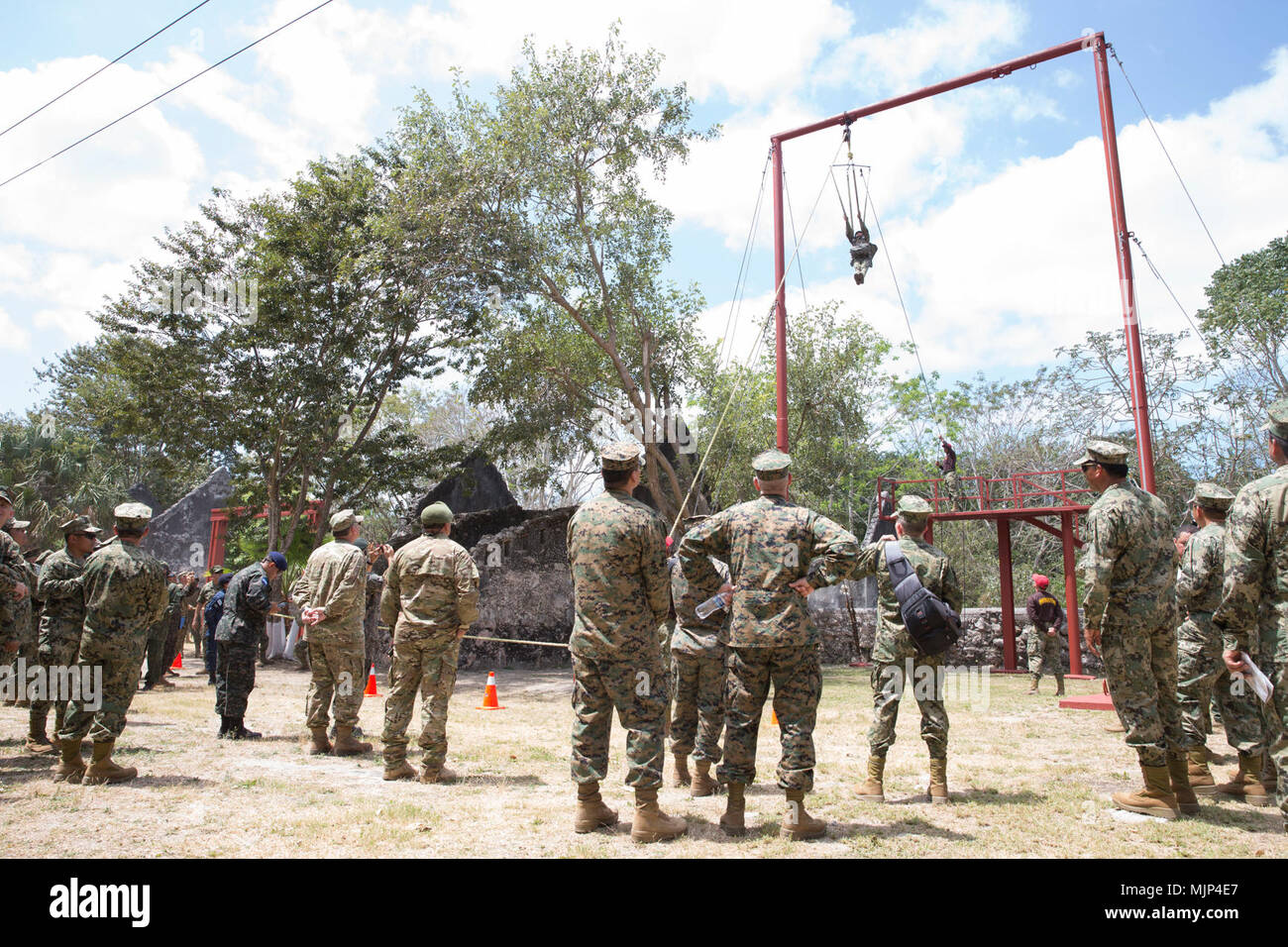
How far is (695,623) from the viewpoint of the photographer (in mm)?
5562

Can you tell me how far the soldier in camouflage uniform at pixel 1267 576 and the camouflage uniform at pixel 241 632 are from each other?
7.60 meters

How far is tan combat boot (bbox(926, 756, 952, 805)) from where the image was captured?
539cm

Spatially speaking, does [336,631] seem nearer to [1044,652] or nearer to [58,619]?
[58,619]

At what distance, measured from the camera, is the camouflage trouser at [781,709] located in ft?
14.5

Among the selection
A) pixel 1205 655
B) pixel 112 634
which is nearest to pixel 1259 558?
pixel 1205 655

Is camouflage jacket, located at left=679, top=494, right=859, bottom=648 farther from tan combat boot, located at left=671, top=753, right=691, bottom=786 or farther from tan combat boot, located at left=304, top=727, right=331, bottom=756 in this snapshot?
tan combat boot, located at left=304, top=727, right=331, bottom=756

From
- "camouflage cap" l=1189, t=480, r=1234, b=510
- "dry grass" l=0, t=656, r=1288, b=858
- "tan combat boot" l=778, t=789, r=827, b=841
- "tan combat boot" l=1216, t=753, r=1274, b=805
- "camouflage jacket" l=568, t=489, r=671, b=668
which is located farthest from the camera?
"camouflage cap" l=1189, t=480, r=1234, b=510

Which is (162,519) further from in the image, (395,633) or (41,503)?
(395,633)

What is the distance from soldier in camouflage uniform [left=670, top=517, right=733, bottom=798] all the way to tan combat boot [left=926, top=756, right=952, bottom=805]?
148 cm

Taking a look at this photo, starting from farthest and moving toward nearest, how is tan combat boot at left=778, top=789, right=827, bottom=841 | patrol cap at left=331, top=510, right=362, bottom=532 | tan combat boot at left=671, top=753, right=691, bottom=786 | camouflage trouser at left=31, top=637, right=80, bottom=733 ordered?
patrol cap at left=331, top=510, right=362, bottom=532, camouflage trouser at left=31, top=637, right=80, bottom=733, tan combat boot at left=671, top=753, right=691, bottom=786, tan combat boot at left=778, top=789, right=827, bottom=841

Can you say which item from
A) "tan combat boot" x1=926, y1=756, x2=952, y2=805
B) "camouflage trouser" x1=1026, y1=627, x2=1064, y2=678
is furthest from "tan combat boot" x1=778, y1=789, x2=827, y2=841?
"camouflage trouser" x1=1026, y1=627, x2=1064, y2=678

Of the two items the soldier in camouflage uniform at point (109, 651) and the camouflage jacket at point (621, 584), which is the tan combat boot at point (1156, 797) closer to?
the camouflage jacket at point (621, 584)

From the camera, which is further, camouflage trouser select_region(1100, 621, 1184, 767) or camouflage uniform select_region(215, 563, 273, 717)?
camouflage uniform select_region(215, 563, 273, 717)

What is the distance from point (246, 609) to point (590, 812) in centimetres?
453
